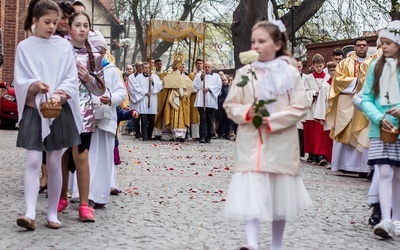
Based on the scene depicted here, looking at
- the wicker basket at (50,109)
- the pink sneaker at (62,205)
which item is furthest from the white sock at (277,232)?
the pink sneaker at (62,205)

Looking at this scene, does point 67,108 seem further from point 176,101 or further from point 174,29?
point 174,29

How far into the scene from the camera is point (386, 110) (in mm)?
7625

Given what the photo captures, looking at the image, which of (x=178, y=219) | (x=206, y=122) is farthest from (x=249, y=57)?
(x=206, y=122)

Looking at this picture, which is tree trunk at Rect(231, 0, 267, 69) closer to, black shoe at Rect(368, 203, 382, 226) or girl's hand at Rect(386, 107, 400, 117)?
black shoe at Rect(368, 203, 382, 226)

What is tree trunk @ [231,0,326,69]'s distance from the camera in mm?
29859

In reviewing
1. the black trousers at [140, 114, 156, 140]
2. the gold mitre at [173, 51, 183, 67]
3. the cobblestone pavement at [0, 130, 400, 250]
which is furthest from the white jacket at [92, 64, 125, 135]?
the gold mitre at [173, 51, 183, 67]

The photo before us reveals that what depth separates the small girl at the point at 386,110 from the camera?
24.8 feet

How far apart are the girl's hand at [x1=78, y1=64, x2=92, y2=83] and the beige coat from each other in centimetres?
233

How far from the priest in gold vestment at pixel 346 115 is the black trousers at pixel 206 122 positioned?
9049mm

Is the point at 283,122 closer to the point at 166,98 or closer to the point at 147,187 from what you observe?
the point at 147,187

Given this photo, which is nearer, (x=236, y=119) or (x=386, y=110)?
(x=236, y=119)

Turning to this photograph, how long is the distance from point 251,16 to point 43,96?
2311 centimetres

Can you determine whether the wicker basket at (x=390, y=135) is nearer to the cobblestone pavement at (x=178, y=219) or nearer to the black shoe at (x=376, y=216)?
the cobblestone pavement at (x=178, y=219)

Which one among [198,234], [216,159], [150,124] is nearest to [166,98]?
[150,124]
